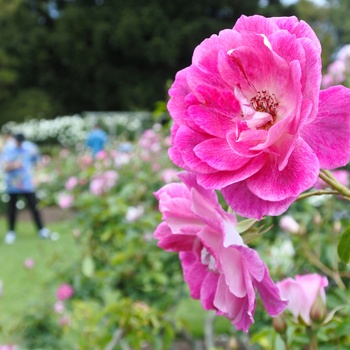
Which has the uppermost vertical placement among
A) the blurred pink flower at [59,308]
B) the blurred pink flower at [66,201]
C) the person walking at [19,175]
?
the blurred pink flower at [59,308]

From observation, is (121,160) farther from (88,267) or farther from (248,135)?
(248,135)

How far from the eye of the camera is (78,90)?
17.9 meters

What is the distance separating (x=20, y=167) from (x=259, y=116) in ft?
19.3

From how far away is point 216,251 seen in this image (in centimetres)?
42

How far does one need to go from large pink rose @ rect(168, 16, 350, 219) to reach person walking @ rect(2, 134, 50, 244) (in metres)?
5.69

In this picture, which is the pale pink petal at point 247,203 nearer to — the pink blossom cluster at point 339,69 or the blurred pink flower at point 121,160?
the pink blossom cluster at point 339,69

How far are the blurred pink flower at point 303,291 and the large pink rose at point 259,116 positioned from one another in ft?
0.75

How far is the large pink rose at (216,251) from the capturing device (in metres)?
0.40

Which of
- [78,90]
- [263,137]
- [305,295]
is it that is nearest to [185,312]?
[305,295]

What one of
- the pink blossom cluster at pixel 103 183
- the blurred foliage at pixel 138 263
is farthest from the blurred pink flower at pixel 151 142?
the pink blossom cluster at pixel 103 183

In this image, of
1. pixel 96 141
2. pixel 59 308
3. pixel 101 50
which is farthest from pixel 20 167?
pixel 101 50

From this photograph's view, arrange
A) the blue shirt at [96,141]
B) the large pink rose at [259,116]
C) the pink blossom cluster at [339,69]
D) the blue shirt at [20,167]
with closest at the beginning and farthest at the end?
the large pink rose at [259,116], the pink blossom cluster at [339,69], the blue shirt at [20,167], the blue shirt at [96,141]

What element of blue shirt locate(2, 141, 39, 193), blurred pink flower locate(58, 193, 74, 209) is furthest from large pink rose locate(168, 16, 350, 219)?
blue shirt locate(2, 141, 39, 193)

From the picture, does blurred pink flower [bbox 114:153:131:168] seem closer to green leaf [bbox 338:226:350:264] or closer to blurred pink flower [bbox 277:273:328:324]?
blurred pink flower [bbox 277:273:328:324]
